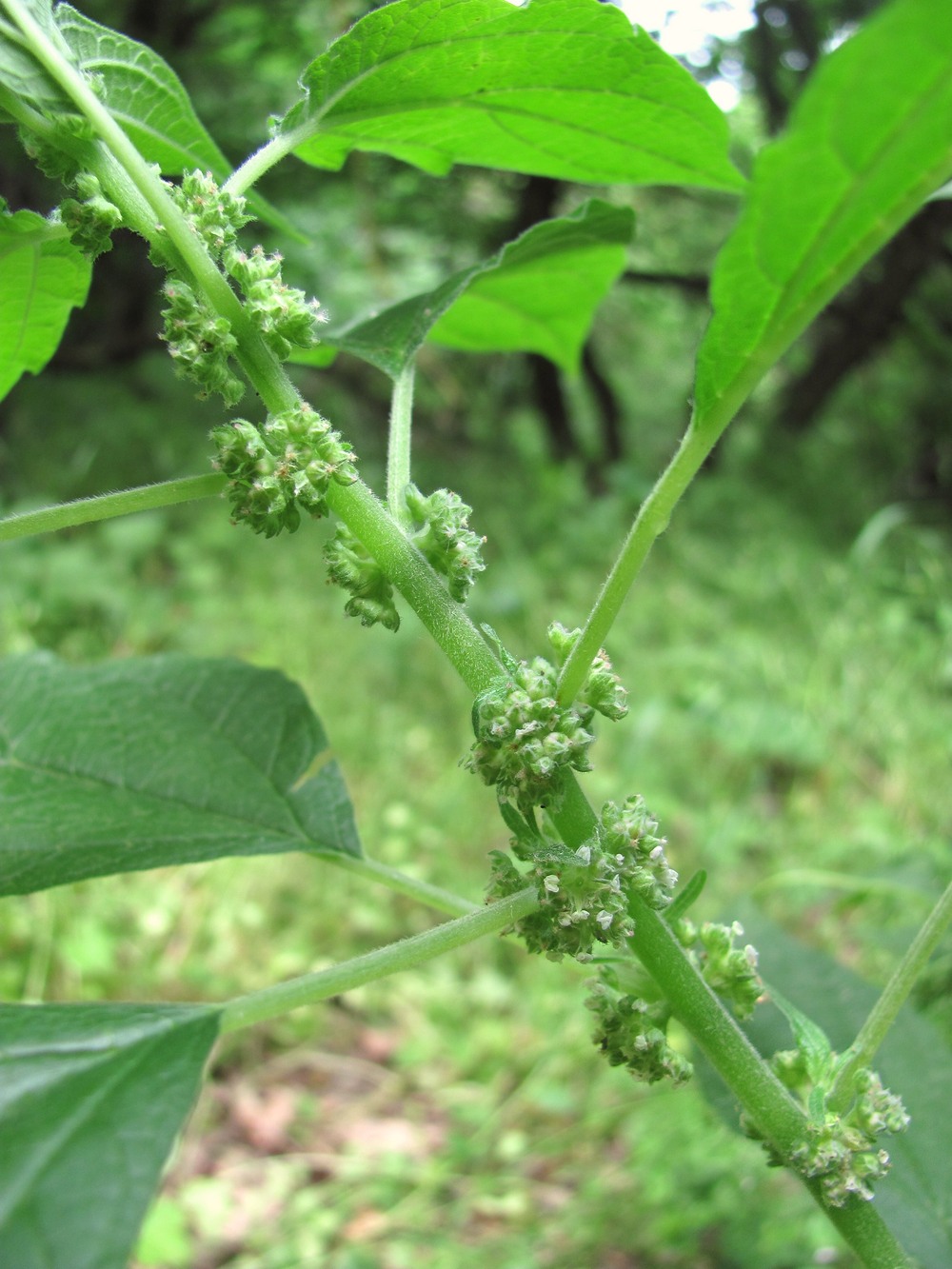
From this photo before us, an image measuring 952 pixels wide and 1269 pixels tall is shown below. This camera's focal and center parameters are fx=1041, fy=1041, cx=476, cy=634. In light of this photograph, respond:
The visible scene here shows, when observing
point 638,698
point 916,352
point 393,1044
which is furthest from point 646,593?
point 916,352

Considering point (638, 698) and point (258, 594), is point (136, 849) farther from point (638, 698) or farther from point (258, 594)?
point (258, 594)

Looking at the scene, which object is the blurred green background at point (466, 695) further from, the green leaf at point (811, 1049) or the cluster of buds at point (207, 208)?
the cluster of buds at point (207, 208)

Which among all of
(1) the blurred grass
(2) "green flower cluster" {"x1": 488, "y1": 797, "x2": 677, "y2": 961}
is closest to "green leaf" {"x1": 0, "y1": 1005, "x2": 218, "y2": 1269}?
(2) "green flower cluster" {"x1": 488, "y1": 797, "x2": 677, "y2": 961}

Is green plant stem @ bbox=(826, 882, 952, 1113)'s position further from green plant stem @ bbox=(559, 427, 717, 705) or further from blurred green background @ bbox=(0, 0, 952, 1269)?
blurred green background @ bbox=(0, 0, 952, 1269)

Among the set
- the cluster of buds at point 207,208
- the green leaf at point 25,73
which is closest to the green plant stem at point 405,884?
the cluster of buds at point 207,208

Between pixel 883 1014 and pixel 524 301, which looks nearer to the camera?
pixel 883 1014

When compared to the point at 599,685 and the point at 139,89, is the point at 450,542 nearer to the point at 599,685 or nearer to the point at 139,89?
the point at 599,685

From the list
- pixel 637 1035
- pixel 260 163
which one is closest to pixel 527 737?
pixel 637 1035
